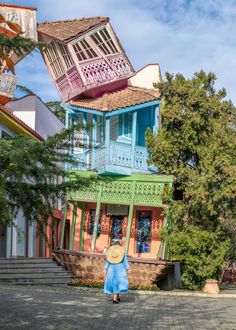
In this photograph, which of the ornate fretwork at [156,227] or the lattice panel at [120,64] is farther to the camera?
the lattice panel at [120,64]

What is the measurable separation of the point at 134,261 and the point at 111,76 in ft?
24.9

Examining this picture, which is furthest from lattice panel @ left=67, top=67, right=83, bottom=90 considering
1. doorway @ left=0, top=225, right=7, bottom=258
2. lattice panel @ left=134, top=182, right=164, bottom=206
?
doorway @ left=0, top=225, right=7, bottom=258

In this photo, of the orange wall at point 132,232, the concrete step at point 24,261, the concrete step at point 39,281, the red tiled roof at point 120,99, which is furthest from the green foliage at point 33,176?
the orange wall at point 132,232

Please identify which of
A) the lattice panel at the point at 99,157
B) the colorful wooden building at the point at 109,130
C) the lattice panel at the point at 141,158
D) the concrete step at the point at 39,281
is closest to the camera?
the concrete step at the point at 39,281

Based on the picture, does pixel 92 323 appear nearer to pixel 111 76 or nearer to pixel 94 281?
pixel 94 281

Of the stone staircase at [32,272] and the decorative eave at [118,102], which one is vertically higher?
the decorative eave at [118,102]

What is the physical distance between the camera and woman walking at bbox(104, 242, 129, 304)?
1420cm

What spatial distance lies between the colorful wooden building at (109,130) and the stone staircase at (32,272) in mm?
1468

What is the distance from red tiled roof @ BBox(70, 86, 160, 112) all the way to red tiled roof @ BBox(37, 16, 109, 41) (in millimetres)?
2624

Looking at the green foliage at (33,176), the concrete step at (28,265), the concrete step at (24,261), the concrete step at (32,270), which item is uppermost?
the green foliage at (33,176)

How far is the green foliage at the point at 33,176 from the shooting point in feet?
21.2

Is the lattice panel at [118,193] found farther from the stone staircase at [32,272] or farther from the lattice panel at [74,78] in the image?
the lattice panel at [74,78]

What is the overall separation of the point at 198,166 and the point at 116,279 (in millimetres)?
7075

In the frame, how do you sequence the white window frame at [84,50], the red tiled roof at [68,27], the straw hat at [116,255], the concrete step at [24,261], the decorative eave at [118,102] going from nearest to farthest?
the straw hat at [116,255] → the concrete step at [24,261] → the decorative eave at [118,102] → the white window frame at [84,50] → the red tiled roof at [68,27]
